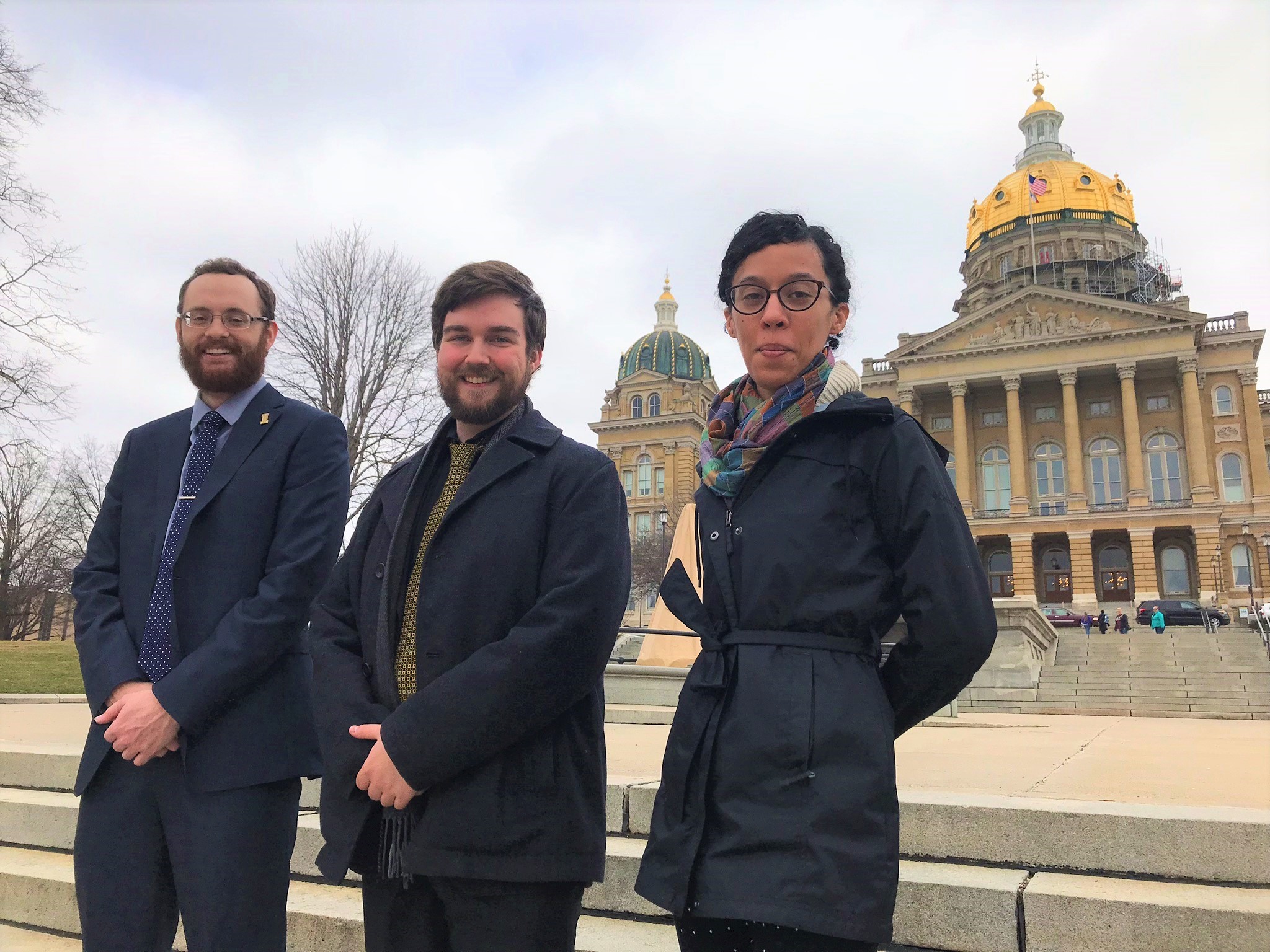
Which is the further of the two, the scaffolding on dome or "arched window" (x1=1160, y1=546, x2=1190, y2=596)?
the scaffolding on dome

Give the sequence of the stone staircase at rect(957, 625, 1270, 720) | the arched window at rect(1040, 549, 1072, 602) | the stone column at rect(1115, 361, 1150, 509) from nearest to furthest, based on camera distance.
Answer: the stone staircase at rect(957, 625, 1270, 720) → the stone column at rect(1115, 361, 1150, 509) → the arched window at rect(1040, 549, 1072, 602)

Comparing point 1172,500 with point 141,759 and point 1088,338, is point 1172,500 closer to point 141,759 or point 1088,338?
point 1088,338

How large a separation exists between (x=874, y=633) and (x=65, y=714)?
1096 centimetres

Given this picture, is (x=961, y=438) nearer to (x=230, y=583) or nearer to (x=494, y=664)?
(x=230, y=583)

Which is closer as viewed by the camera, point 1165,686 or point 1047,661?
point 1165,686

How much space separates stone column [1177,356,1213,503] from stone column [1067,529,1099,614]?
6.23 metres

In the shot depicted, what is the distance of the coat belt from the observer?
2104mm

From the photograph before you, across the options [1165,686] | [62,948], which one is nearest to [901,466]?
[62,948]

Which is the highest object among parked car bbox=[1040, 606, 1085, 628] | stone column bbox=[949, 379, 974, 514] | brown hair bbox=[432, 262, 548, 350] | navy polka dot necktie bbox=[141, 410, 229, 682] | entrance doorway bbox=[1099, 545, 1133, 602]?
stone column bbox=[949, 379, 974, 514]

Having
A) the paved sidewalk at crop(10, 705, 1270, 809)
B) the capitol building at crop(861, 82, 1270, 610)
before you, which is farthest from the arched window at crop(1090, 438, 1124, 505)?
the paved sidewalk at crop(10, 705, 1270, 809)

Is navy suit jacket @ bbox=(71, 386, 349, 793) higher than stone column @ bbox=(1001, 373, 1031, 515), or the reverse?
stone column @ bbox=(1001, 373, 1031, 515)

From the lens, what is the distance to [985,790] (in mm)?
4832

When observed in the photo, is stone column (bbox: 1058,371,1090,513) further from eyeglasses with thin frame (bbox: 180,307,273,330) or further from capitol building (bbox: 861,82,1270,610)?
eyeglasses with thin frame (bbox: 180,307,273,330)

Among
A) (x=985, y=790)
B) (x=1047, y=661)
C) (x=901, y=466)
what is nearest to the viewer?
(x=901, y=466)
